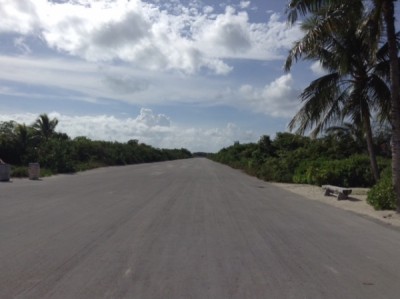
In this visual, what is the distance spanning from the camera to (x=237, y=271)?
6.69m

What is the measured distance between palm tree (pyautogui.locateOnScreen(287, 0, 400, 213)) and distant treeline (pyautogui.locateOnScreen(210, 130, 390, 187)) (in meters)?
9.67

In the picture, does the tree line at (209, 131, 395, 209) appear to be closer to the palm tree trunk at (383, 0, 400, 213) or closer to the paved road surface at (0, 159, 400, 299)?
the palm tree trunk at (383, 0, 400, 213)

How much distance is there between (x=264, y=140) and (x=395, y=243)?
38.5 m

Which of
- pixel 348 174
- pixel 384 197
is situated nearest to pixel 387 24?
pixel 384 197

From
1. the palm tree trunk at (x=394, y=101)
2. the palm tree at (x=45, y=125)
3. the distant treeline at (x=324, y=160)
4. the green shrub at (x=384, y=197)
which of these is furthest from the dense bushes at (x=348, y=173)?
the palm tree at (x=45, y=125)

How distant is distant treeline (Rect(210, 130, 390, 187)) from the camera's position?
24062 mm

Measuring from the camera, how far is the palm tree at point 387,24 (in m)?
13.6

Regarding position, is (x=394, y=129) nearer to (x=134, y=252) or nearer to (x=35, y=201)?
(x=134, y=252)

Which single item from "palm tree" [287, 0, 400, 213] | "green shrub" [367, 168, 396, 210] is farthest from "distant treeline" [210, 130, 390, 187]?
"palm tree" [287, 0, 400, 213]

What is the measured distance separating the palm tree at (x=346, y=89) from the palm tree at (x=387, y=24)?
4291mm

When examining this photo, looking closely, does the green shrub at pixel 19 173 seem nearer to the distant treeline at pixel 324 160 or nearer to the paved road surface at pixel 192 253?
the distant treeline at pixel 324 160


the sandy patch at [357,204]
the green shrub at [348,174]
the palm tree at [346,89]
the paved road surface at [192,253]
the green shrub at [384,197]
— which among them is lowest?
the paved road surface at [192,253]

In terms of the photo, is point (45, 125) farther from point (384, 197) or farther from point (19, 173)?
point (384, 197)

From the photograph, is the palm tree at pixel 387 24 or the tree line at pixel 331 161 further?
the tree line at pixel 331 161
